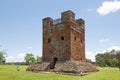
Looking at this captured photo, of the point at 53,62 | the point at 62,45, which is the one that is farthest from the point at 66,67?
the point at 62,45

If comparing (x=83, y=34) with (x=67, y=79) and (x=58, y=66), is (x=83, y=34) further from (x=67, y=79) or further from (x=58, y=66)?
(x=67, y=79)

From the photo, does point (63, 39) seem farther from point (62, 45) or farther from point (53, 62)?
point (53, 62)

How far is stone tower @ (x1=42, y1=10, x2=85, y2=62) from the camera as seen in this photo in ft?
82.8

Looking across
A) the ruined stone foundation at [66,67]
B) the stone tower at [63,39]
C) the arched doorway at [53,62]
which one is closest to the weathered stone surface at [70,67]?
the ruined stone foundation at [66,67]

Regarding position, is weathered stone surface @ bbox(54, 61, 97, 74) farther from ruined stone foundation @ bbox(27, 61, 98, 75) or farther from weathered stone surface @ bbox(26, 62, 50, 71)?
weathered stone surface @ bbox(26, 62, 50, 71)

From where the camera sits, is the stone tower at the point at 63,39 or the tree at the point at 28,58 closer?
the stone tower at the point at 63,39

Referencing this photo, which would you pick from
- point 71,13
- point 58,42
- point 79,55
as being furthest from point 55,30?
point 79,55

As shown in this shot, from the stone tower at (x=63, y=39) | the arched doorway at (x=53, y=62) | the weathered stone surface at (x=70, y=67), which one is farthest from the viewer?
the arched doorway at (x=53, y=62)

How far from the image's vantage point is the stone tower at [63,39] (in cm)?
2525

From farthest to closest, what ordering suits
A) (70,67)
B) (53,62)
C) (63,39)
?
(53,62) → (63,39) → (70,67)

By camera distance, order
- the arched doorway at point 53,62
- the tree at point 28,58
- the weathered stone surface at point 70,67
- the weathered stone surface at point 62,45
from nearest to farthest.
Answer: the weathered stone surface at point 70,67 < the weathered stone surface at point 62,45 < the arched doorway at point 53,62 < the tree at point 28,58

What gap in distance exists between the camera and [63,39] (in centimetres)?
2592

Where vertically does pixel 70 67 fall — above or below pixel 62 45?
below

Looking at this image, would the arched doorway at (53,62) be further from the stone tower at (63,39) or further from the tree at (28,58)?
the tree at (28,58)
